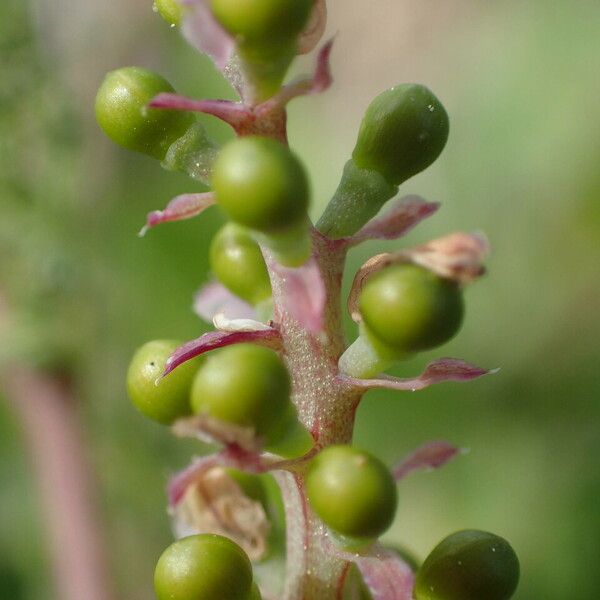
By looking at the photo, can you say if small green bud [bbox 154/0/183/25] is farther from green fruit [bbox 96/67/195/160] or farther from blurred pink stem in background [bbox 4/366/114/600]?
blurred pink stem in background [bbox 4/366/114/600]

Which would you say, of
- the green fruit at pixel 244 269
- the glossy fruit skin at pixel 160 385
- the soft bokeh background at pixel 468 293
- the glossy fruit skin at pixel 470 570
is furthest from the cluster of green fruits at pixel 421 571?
the soft bokeh background at pixel 468 293

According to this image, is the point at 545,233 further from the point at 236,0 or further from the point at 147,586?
the point at 236,0

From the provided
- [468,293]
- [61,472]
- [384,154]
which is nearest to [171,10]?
[384,154]

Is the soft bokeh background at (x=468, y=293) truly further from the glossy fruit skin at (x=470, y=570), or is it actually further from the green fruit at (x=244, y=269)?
the glossy fruit skin at (x=470, y=570)

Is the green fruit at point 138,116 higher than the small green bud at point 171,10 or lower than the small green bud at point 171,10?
lower

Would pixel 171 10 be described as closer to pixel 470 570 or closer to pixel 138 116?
pixel 138 116

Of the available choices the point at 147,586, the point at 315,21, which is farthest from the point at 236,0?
the point at 147,586
